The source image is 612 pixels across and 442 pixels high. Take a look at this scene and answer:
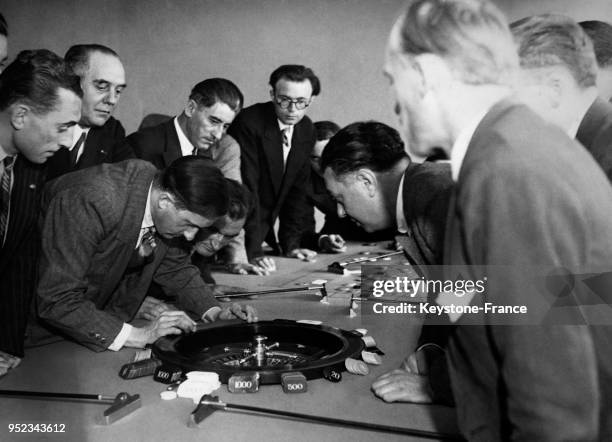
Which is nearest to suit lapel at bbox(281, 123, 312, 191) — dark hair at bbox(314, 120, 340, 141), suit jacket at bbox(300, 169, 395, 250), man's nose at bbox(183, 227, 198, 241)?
suit jacket at bbox(300, 169, 395, 250)

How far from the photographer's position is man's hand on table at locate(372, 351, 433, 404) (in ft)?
5.34

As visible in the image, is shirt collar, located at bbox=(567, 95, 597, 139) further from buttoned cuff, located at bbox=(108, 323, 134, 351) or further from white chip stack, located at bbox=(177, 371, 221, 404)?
buttoned cuff, located at bbox=(108, 323, 134, 351)

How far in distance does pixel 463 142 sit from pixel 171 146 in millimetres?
2728

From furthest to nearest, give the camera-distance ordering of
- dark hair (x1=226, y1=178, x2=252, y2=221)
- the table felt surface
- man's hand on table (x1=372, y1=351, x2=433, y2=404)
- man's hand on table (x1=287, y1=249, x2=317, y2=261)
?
man's hand on table (x1=287, y1=249, x2=317, y2=261)
dark hair (x1=226, y1=178, x2=252, y2=221)
man's hand on table (x1=372, y1=351, x2=433, y2=404)
the table felt surface

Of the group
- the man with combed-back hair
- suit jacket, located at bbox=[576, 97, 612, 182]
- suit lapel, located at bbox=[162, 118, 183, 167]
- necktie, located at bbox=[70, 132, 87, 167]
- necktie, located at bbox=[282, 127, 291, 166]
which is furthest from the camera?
necktie, located at bbox=[282, 127, 291, 166]

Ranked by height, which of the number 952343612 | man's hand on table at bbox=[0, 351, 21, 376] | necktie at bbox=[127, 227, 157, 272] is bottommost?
man's hand on table at bbox=[0, 351, 21, 376]

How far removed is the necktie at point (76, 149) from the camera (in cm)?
315

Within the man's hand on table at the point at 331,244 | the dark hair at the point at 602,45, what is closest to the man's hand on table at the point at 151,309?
the man's hand on table at the point at 331,244

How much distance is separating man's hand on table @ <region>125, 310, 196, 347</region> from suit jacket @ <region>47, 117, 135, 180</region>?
1.22 metres

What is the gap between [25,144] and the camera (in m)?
2.19

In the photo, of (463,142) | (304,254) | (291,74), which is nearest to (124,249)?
(463,142)

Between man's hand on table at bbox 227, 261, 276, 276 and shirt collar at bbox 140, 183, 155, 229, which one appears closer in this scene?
shirt collar at bbox 140, 183, 155, 229

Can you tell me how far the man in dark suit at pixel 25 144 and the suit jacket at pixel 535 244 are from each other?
1.59 metres

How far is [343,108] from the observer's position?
6.27m
